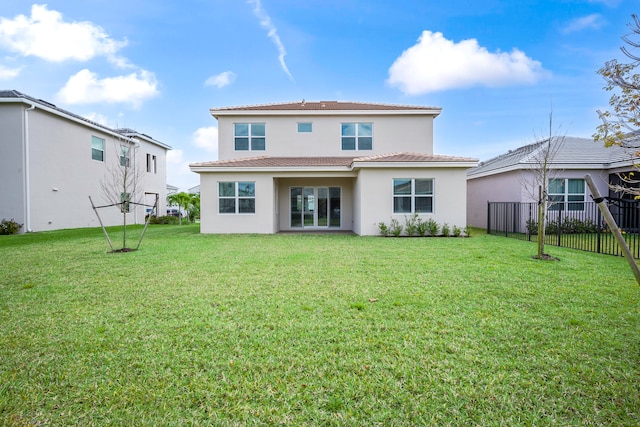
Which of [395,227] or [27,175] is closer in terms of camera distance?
[395,227]

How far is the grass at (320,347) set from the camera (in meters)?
2.52

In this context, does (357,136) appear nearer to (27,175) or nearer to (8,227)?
(27,175)

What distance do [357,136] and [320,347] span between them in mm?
15976

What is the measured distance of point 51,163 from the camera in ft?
56.6

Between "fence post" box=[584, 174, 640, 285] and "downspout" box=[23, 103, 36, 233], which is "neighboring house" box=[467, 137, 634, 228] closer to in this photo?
"fence post" box=[584, 174, 640, 285]

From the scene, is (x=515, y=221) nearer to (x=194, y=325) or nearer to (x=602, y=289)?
(x=602, y=289)

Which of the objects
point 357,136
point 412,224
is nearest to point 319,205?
point 357,136

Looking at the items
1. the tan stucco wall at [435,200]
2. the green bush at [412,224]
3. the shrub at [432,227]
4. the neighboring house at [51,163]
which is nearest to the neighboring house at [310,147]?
the tan stucco wall at [435,200]

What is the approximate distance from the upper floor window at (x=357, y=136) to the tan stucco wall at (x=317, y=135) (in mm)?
230

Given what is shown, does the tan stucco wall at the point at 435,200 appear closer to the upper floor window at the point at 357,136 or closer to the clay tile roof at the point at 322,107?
the upper floor window at the point at 357,136

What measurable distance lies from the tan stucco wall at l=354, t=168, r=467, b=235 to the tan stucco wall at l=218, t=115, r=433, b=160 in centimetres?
401

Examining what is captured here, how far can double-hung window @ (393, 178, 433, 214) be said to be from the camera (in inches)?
575

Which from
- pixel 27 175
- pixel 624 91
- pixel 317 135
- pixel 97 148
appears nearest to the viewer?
pixel 624 91

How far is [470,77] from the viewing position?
19.5m
